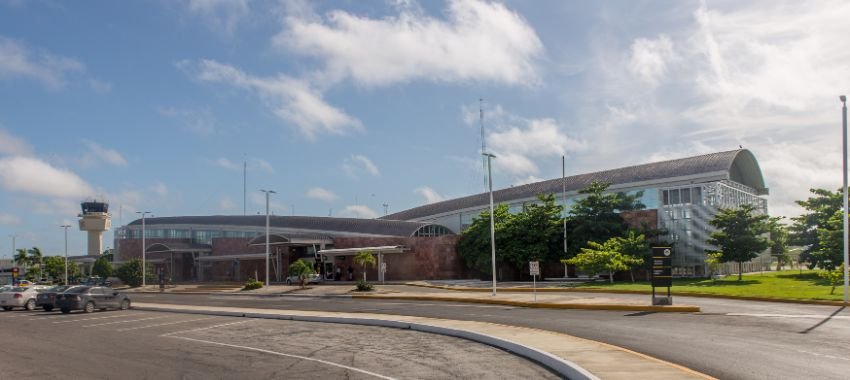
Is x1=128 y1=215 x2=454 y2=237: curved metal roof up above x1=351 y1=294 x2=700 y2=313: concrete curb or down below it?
above

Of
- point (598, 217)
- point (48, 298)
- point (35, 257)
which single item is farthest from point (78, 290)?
point (35, 257)

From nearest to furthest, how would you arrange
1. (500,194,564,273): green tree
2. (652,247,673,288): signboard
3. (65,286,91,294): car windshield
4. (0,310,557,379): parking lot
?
(0,310,557,379): parking lot < (652,247,673,288): signboard < (65,286,91,294): car windshield < (500,194,564,273): green tree

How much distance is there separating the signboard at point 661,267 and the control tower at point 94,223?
442ft

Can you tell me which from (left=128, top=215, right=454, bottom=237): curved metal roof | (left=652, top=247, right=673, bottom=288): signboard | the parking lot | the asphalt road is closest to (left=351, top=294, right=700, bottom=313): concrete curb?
the asphalt road

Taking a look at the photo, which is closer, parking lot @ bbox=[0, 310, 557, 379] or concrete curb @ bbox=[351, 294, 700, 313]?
parking lot @ bbox=[0, 310, 557, 379]

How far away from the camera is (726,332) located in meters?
18.7

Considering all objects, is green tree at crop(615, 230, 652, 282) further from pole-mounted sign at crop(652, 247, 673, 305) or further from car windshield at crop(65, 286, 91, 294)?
car windshield at crop(65, 286, 91, 294)

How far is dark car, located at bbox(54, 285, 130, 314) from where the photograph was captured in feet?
115

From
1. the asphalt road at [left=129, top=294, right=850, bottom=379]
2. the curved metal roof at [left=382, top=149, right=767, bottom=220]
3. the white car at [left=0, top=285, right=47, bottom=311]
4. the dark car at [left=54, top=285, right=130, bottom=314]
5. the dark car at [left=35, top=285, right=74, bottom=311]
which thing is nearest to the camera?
the asphalt road at [left=129, top=294, right=850, bottom=379]

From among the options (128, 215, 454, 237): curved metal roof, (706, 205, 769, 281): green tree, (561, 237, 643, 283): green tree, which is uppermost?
(128, 215, 454, 237): curved metal roof

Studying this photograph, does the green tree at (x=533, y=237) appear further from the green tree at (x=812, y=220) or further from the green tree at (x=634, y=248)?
the green tree at (x=812, y=220)

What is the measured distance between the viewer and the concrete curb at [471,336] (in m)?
13.2

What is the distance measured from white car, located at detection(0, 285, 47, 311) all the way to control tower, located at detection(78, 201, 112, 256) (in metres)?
Result: 108

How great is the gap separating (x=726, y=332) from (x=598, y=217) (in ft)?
120
